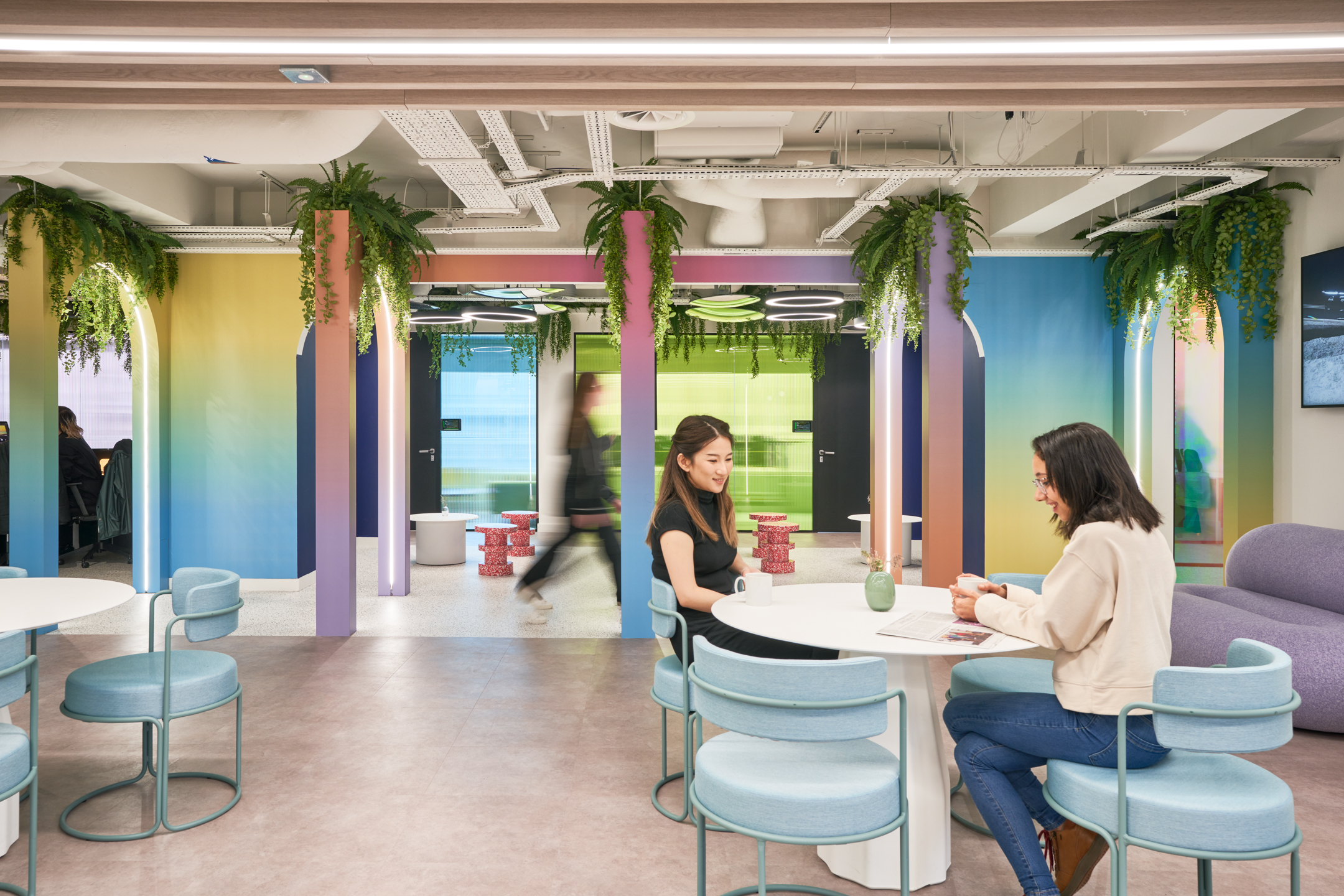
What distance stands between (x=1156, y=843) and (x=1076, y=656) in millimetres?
483

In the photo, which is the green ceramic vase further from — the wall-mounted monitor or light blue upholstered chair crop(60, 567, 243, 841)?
the wall-mounted monitor

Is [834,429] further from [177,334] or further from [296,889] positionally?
[296,889]

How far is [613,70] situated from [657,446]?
9735mm

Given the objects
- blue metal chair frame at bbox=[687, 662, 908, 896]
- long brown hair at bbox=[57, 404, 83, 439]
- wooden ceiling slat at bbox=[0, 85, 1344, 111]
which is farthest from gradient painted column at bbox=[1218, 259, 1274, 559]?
long brown hair at bbox=[57, 404, 83, 439]

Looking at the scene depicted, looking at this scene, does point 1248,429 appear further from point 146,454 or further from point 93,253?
point 146,454

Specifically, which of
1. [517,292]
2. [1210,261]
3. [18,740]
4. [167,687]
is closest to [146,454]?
[517,292]

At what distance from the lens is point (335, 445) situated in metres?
6.17

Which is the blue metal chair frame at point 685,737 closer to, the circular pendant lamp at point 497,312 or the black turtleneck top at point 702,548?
the black turtleneck top at point 702,548

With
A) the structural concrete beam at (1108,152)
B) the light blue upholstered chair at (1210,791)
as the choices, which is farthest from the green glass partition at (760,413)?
the light blue upholstered chair at (1210,791)

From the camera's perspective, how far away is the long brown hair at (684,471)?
3355mm

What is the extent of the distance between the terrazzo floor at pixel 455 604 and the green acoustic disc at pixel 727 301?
111 inches

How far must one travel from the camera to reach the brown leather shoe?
8.02 feet

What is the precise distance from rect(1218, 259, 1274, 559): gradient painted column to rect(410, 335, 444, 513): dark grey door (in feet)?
33.2

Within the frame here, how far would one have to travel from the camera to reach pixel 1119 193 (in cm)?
600
